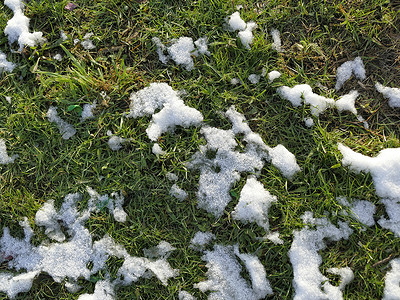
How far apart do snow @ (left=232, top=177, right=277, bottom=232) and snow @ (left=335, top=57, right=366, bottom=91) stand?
820 mm

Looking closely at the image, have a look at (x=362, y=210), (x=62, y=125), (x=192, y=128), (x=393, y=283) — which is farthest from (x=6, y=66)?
(x=393, y=283)

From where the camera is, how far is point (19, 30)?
205 cm

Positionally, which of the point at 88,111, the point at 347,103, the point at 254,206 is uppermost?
the point at 347,103

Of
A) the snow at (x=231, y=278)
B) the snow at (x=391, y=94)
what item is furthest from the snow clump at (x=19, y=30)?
the snow at (x=391, y=94)

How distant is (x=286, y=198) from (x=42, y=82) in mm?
1651

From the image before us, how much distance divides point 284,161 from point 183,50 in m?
0.93

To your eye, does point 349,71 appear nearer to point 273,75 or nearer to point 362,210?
point 273,75

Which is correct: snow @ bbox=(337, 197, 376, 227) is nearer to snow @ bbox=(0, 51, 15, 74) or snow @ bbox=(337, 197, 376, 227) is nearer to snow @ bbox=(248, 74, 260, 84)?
snow @ bbox=(248, 74, 260, 84)

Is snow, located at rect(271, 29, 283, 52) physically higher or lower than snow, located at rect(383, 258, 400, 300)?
higher

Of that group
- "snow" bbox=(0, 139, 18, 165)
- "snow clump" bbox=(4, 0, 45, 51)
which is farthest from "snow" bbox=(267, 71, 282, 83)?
"snow" bbox=(0, 139, 18, 165)

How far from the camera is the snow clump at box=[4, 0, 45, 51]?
6.70ft

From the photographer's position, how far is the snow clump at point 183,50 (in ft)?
6.57

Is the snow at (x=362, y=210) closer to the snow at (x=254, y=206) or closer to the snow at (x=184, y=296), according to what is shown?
the snow at (x=254, y=206)

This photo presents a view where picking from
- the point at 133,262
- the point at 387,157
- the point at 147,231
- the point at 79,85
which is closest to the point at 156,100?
the point at 79,85
